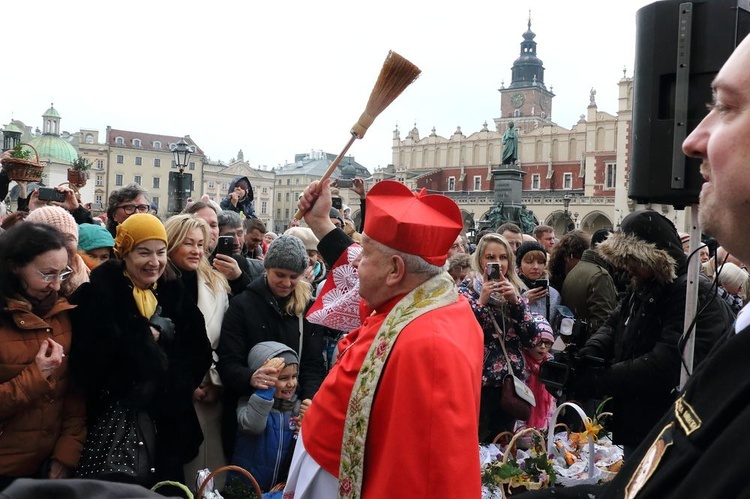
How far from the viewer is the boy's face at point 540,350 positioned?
481cm

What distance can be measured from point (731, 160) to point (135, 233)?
3.12m

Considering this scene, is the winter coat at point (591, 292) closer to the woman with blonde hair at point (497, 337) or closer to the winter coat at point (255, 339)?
the woman with blonde hair at point (497, 337)

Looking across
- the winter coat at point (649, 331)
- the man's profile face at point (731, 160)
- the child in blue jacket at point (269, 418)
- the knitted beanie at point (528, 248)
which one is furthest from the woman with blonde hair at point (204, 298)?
the man's profile face at point (731, 160)

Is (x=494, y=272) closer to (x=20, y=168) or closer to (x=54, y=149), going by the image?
(x=20, y=168)

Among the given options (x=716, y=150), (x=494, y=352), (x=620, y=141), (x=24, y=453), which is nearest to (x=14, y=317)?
(x=24, y=453)

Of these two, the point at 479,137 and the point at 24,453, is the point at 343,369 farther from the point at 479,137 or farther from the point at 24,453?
the point at 479,137

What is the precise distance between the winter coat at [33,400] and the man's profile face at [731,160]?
2831 mm

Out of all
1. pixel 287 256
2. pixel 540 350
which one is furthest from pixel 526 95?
pixel 287 256

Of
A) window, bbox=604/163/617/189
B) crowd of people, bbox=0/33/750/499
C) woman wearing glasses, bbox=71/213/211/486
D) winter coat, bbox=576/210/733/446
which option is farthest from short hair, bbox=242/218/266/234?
window, bbox=604/163/617/189

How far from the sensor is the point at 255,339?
4.15 m

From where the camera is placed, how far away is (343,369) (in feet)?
8.27

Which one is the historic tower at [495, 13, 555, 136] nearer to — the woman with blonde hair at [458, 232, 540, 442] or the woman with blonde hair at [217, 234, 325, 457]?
the woman with blonde hair at [458, 232, 540, 442]

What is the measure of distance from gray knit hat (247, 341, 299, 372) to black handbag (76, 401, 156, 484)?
0.76 m

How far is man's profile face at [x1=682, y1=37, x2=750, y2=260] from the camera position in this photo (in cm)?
107
